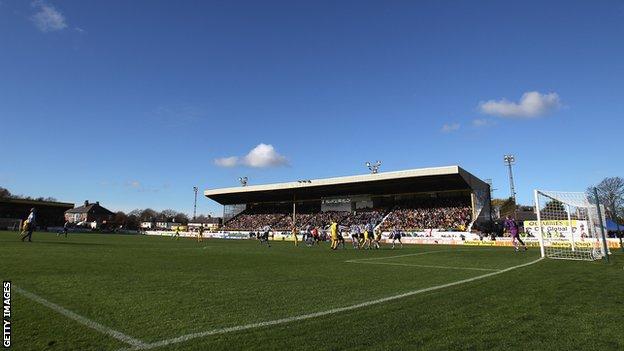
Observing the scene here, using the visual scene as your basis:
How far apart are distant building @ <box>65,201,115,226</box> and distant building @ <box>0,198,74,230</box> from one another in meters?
32.6

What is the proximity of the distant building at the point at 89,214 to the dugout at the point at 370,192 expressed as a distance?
7083 cm

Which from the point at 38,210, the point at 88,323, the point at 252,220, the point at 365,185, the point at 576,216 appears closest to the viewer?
the point at 88,323

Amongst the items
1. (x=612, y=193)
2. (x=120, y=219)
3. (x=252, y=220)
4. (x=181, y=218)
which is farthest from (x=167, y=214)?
(x=612, y=193)

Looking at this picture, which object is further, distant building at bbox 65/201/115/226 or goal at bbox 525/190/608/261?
distant building at bbox 65/201/115/226

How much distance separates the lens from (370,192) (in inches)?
2469

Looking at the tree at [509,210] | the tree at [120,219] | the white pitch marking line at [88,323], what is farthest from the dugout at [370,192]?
the tree at [120,219]

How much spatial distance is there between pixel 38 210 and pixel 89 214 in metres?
37.3

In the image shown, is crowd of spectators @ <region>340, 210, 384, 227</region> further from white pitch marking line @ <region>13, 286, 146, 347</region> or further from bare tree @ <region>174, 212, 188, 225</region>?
bare tree @ <region>174, 212, 188, 225</region>

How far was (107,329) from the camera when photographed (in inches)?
193

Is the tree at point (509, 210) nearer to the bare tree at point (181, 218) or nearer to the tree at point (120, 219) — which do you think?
the tree at point (120, 219)

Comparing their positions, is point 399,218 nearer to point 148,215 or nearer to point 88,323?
point 88,323

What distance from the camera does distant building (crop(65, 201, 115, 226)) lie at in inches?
5010

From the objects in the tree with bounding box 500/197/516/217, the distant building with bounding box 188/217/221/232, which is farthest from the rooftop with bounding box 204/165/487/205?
the tree with bounding box 500/197/516/217

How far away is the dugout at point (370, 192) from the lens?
54.2 metres
